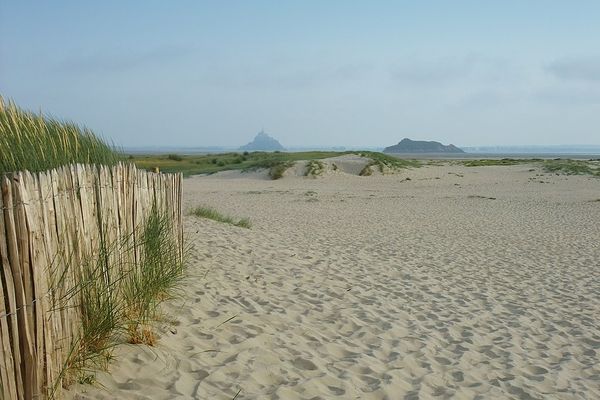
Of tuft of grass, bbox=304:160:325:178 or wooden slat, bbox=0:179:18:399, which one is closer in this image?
wooden slat, bbox=0:179:18:399

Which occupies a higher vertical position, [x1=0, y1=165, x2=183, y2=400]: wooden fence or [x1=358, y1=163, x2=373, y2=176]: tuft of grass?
[x1=0, y1=165, x2=183, y2=400]: wooden fence

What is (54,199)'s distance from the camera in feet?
11.6

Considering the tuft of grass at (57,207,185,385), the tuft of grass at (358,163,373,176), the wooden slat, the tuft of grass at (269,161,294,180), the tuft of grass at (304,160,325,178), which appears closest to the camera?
the wooden slat

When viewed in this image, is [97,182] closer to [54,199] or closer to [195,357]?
[54,199]

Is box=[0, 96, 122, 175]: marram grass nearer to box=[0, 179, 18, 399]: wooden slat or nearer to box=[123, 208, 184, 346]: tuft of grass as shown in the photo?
box=[123, 208, 184, 346]: tuft of grass

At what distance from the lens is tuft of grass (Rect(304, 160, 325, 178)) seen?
1439 inches

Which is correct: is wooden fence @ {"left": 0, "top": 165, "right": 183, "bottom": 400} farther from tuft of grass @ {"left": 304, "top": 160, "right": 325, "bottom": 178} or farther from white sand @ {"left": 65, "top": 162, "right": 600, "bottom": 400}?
tuft of grass @ {"left": 304, "top": 160, "right": 325, "bottom": 178}

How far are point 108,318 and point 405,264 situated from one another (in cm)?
673

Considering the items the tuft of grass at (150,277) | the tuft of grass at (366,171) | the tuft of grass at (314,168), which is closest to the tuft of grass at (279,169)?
the tuft of grass at (314,168)

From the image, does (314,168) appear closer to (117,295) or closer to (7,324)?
(117,295)

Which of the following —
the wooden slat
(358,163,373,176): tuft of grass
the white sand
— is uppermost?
the wooden slat

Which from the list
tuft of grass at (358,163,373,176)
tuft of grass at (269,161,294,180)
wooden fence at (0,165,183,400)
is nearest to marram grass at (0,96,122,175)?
wooden fence at (0,165,183,400)

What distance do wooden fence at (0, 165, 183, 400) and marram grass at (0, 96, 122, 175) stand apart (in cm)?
60

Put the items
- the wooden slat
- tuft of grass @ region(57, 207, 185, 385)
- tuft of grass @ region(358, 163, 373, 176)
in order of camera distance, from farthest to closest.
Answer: tuft of grass @ region(358, 163, 373, 176)
tuft of grass @ region(57, 207, 185, 385)
the wooden slat
